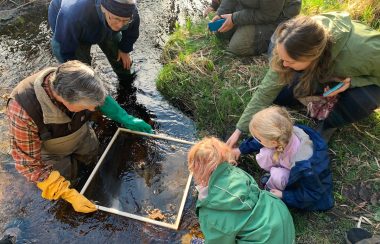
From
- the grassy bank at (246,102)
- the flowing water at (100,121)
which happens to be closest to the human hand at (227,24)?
the grassy bank at (246,102)

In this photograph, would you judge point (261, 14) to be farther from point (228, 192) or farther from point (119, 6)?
point (228, 192)

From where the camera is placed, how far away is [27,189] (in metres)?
3.50

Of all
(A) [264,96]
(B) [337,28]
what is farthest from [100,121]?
(B) [337,28]

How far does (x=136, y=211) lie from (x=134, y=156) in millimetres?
718

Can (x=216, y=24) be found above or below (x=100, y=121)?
above

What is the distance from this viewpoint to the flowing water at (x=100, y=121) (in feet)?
10.3

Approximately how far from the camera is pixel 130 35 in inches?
169

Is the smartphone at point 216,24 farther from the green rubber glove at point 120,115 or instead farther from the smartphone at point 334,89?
the smartphone at point 334,89

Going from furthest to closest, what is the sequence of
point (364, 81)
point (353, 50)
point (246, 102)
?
point (246, 102)
point (364, 81)
point (353, 50)

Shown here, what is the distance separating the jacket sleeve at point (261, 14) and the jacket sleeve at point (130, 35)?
126cm

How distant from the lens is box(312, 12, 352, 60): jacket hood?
113 inches

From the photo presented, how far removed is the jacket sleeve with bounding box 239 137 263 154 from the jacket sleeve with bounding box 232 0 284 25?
175cm

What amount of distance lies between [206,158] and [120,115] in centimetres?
165

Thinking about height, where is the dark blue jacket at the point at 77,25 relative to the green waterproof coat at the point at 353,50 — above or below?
below
